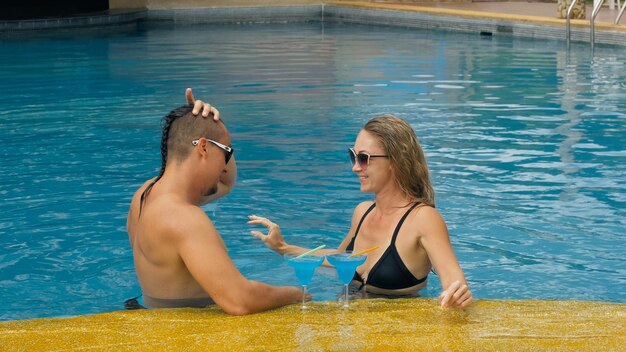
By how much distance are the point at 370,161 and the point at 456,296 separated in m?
0.81

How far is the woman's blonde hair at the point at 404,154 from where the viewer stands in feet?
14.6

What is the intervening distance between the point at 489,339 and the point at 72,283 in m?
3.32

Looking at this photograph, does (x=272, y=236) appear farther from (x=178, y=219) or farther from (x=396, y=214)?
(x=178, y=219)

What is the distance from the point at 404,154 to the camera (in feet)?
14.6

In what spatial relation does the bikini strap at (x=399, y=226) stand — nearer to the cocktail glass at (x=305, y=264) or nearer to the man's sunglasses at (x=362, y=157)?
the man's sunglasses at (x=362, y=157)

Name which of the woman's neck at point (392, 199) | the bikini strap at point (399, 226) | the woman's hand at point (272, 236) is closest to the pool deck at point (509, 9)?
the woman's neck at point (392, 199)

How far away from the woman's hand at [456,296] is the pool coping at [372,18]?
13.6 metres

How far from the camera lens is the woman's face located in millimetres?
4484

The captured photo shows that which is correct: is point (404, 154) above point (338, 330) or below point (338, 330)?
above

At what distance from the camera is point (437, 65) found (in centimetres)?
1559

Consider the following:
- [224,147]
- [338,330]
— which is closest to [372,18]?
[224,147]

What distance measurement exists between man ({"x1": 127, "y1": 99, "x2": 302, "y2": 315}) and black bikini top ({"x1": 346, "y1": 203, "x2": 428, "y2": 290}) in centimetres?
52

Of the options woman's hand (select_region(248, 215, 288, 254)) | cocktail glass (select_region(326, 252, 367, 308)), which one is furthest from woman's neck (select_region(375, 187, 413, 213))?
cocktail glass (select_region(326, 252, 367, 308))

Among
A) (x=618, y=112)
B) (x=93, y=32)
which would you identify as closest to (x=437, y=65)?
(x=618, y=112)
